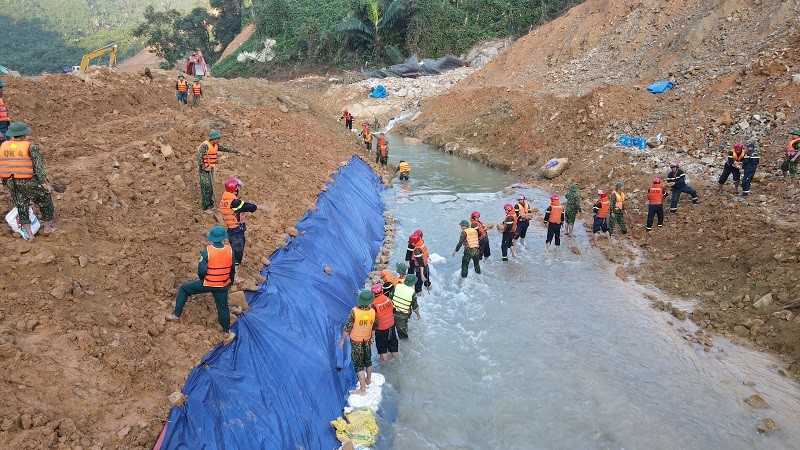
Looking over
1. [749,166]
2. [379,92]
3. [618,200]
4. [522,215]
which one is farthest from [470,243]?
[379,92]

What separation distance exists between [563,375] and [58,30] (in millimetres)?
100945

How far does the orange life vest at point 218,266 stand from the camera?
625 cm

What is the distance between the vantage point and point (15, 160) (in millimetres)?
6430

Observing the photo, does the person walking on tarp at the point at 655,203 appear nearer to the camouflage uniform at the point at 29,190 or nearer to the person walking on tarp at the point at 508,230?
the person walking on tarp at the point at 508,230

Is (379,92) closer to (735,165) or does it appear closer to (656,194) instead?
(656,194)

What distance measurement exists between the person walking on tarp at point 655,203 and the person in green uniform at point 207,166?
10225mm

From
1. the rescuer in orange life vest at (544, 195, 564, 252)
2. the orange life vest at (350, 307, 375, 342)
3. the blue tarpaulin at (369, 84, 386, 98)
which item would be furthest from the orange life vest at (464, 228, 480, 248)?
the blue tarpaulin at (369, 84, 386, 98)

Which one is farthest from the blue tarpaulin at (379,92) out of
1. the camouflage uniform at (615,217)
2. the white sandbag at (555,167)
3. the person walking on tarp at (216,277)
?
the person walking on tarp at (216,277)

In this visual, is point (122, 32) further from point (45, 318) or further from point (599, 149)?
point (45, 318)

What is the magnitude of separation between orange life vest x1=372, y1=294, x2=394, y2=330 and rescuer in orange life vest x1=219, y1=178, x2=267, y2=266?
7.68ft

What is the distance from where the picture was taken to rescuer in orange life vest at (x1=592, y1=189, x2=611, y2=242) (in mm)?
12477

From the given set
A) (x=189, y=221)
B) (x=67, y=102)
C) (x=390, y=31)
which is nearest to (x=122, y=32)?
(x=390, y=31)

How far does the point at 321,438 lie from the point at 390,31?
42.7 meters

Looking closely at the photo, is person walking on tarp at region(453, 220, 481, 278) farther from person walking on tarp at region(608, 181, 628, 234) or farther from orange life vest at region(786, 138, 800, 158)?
Answer: orange life vest at region(786, 138, 800, 158)
